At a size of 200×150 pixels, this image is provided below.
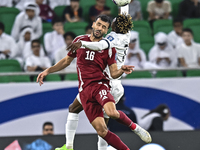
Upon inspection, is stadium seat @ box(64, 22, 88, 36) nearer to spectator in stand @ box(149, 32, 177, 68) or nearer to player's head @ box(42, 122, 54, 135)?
spectator in stand @ box(149, 32, 177, 68)

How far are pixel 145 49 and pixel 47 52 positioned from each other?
2.01 meters

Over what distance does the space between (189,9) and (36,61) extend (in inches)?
158

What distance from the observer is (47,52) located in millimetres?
8914

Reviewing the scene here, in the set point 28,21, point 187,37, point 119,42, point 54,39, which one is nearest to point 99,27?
point 119,42

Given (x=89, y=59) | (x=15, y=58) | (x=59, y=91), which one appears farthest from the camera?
(x=15, y=58)

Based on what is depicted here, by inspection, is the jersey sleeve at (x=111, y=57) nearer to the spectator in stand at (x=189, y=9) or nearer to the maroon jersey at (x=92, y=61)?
the maroon jersey at (x=92, y=61)

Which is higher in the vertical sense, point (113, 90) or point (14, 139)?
point (113, 90)

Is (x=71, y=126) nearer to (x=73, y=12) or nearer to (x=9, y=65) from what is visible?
(x=9, y=65)

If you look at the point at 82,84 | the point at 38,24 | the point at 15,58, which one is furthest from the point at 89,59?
the point at 38,24

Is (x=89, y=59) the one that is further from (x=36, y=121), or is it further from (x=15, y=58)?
(x=15, y=58)

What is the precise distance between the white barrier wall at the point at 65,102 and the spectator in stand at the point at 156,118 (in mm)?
85

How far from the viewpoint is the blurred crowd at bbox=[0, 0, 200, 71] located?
8406 millimetres

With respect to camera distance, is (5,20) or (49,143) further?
(5,20)

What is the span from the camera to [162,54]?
8.54 m
